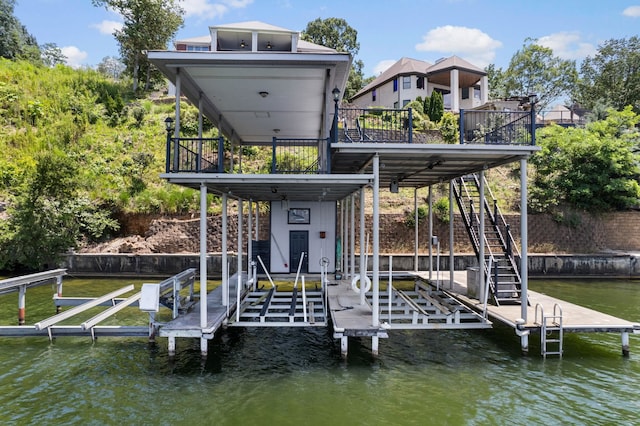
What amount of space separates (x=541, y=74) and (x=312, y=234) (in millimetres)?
37969

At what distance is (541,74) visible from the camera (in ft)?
131

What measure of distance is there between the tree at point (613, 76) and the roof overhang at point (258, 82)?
38.5m

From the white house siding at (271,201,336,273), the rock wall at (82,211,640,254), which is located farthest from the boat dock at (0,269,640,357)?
the rock wall at (82,211,640,254)

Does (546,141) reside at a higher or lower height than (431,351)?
higher

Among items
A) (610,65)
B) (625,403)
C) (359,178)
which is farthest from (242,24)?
(610,65)

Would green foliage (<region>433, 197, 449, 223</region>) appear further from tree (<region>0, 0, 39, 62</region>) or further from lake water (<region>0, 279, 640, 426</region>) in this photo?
tree (<region>0, 0, 39, 62</region>)

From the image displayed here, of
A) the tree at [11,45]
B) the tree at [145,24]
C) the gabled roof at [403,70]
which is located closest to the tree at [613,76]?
the gabled roof at [403,70]

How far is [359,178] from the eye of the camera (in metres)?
7.82

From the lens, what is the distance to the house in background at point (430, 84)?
34.9 m

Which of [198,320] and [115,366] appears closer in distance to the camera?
[115,366]

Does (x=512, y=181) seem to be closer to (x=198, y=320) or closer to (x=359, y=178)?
(x=359, y=178)

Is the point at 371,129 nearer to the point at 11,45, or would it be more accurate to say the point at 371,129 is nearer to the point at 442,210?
the point at 442,210

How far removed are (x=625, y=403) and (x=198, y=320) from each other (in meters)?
7.64

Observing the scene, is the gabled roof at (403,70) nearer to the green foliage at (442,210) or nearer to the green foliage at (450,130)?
the green foliage at (450,130)
